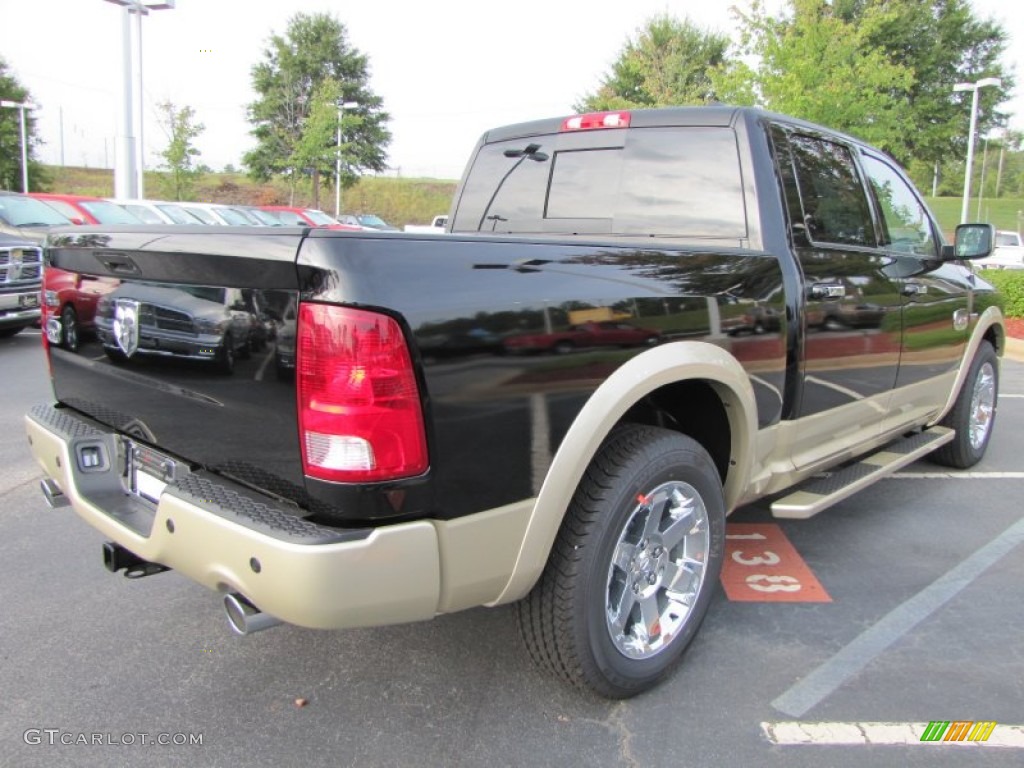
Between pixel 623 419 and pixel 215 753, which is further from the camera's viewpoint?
pixel 623 419

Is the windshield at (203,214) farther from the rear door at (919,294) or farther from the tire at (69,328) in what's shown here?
the rear door at (919,294)

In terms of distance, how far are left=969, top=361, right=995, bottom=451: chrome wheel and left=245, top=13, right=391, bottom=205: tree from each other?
3840cm

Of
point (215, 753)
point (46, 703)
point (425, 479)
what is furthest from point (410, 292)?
point (46, 703)

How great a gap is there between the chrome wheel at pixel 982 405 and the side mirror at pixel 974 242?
1117mm

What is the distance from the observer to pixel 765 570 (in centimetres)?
353

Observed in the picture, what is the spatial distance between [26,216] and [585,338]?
40.7 ft

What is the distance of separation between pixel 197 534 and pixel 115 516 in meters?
0.56

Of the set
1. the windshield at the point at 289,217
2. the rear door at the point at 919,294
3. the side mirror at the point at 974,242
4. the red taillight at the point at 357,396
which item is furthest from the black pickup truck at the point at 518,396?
the windshield at the point at 289,217

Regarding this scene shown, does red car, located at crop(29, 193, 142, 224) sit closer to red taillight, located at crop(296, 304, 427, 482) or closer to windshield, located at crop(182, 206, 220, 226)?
windshield, located at crop(182, 206, 220, 226)

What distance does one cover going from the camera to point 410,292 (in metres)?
1.78

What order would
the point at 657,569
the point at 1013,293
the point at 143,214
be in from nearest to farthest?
the point at 657,569
the point at 1013,293
the point at 143,214

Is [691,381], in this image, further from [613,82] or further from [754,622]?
[613,82]

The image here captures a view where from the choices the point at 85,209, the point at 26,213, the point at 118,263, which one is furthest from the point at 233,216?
the point at 118,263

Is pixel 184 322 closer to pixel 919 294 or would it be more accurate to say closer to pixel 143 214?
pixel 919 294
